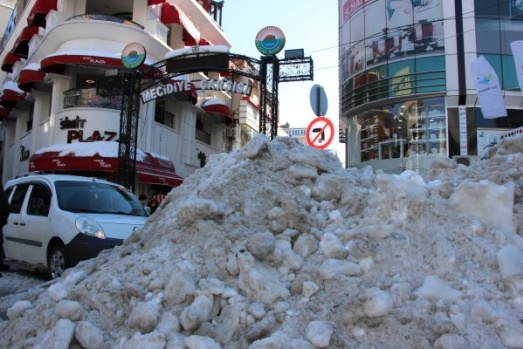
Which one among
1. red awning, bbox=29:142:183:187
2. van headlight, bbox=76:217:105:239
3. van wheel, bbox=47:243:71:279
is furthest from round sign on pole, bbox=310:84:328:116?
red awning, bbox=29:142:183:187

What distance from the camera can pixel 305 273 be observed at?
3.47m

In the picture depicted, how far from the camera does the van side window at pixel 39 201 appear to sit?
698 cm

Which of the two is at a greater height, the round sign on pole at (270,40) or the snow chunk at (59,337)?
the round sign on pole at (270,40)

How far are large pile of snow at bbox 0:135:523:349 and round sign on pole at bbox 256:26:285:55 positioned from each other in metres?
11.1

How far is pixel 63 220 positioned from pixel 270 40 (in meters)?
10.3

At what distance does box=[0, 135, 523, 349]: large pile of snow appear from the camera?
9.86ft

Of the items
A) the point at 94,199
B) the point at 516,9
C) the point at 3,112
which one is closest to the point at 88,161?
the point at 94,199

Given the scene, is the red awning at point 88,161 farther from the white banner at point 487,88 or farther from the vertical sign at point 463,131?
the white banner at point 487,88

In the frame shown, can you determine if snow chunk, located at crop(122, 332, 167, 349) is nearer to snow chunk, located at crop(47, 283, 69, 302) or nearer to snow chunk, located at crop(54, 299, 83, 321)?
snow chunk, located at crop(54, 299, 83, 321)

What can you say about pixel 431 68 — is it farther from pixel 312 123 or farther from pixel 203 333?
pixel 203 333

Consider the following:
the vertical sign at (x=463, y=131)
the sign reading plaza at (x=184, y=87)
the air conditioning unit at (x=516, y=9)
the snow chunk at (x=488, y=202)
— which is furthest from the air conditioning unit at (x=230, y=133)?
the snow chunk at (x=488, y=202)

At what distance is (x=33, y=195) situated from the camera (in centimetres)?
739

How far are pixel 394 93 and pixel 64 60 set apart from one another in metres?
13.3

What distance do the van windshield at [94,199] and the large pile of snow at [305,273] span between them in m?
2.66
